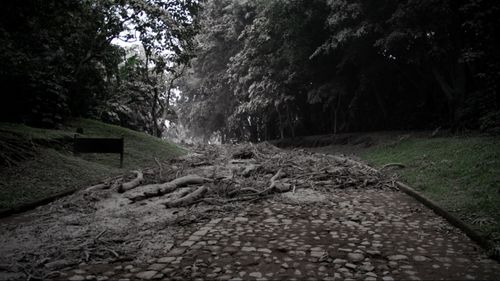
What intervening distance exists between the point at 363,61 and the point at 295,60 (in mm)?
3738

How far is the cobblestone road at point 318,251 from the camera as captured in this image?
3166 mm

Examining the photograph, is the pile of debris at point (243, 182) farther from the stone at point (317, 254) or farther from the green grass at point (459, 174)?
the stone at point (317, 254)

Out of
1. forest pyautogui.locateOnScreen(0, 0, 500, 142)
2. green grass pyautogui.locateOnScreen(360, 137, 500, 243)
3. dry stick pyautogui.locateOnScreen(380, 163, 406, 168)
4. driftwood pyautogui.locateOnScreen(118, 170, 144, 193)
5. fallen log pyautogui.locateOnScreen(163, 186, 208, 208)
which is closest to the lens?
green grass pyautogui.locateOnScreen(360, 137, 500, 243)

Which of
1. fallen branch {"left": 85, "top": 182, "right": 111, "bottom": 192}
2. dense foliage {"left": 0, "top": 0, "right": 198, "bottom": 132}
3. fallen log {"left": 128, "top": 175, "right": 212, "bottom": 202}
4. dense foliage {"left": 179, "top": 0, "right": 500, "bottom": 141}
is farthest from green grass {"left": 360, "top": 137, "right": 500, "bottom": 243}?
dense foliage {"left": 0, "top": 0, "right": 198, "bottom": 132}

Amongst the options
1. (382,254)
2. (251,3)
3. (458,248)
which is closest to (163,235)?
(382,254)

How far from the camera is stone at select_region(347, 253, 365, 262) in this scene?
3461 mm

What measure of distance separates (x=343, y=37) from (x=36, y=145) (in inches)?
441

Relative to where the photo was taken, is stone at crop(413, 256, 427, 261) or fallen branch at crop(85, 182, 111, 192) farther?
fallen branch at crop(85, 182, 111, 192)

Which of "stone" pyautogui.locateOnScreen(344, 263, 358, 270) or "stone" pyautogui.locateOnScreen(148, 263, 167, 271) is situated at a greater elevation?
"stone" pyautogui.locateOnScreen(344, 263, 358, 270)

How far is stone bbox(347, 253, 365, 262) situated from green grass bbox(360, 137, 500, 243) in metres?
1.48

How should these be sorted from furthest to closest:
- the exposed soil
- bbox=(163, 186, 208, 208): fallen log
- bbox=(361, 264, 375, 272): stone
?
bbox=(163, 186, 208, 208): fallen log, the exposed soil, bbox=(361, 264, 375, 272): stone

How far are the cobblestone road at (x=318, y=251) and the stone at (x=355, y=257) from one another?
0.01m

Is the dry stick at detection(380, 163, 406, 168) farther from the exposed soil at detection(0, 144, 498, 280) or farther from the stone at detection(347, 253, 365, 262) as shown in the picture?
the stone at detection(347, 253, 365, 262)

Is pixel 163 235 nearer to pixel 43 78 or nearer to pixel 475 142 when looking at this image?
pixel 475 142
